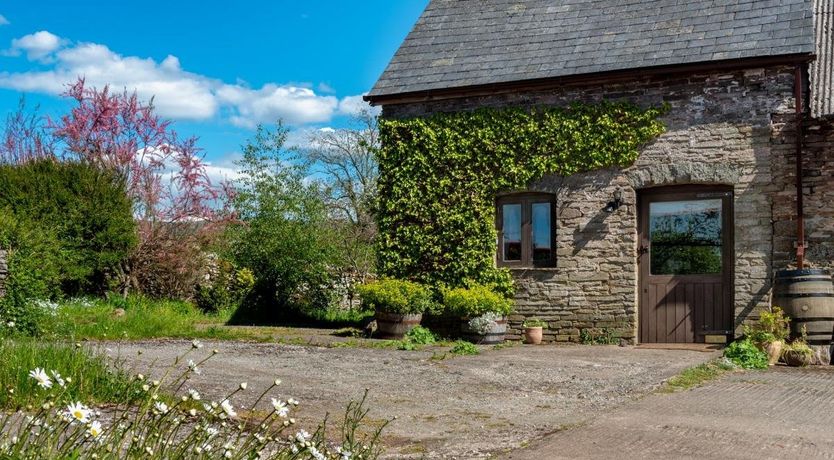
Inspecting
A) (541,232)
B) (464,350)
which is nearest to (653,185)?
(541,232)

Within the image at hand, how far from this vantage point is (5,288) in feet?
32.6

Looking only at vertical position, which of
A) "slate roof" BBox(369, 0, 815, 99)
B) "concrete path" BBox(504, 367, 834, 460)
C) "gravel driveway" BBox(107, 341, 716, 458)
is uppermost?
"slate roof" BBox(369, 0, 815, 99)

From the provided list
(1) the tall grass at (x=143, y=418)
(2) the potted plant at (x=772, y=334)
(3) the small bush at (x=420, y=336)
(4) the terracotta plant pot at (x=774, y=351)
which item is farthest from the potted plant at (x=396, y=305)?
(1) the tall grass at (x=143, y=418)

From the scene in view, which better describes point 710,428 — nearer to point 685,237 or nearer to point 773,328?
point 773,328

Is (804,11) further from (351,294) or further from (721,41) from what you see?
(351,294)

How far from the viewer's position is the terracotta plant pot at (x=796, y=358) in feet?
28.9

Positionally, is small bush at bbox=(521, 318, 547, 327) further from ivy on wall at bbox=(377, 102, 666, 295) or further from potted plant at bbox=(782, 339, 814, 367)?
potted plant at bbox=(782, 339, 814, 367)

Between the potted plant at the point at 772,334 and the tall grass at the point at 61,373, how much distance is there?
692cm

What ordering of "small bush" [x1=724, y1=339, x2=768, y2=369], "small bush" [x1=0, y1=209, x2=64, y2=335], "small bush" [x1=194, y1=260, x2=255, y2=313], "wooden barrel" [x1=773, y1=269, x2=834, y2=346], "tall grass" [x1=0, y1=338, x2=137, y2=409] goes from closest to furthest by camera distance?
"tall grass" [x1=0, y1=338, x2=137, y2=409] < "small bush" [x1=724, y1=339, x2=768, y2=369] < "wooden barrel" [x1=773, y1=269, x2=834, y2=346] < "small bush" [x1=0, y1=209, x2=64, y2=335] < "small bush" [x1=194, y1=260, x2=255, y2=313]

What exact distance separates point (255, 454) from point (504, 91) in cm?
960

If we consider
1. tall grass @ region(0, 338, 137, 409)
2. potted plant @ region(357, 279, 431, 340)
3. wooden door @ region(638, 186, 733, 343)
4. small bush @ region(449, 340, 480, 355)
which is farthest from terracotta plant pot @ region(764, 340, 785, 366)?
tall grass @ region(0, 338, 137, 409)

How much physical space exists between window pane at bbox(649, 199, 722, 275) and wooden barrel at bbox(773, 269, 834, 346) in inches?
59.5

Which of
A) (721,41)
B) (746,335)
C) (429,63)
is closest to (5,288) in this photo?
(429,63)

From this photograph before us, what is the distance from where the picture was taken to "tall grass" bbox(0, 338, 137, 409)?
4.87m
